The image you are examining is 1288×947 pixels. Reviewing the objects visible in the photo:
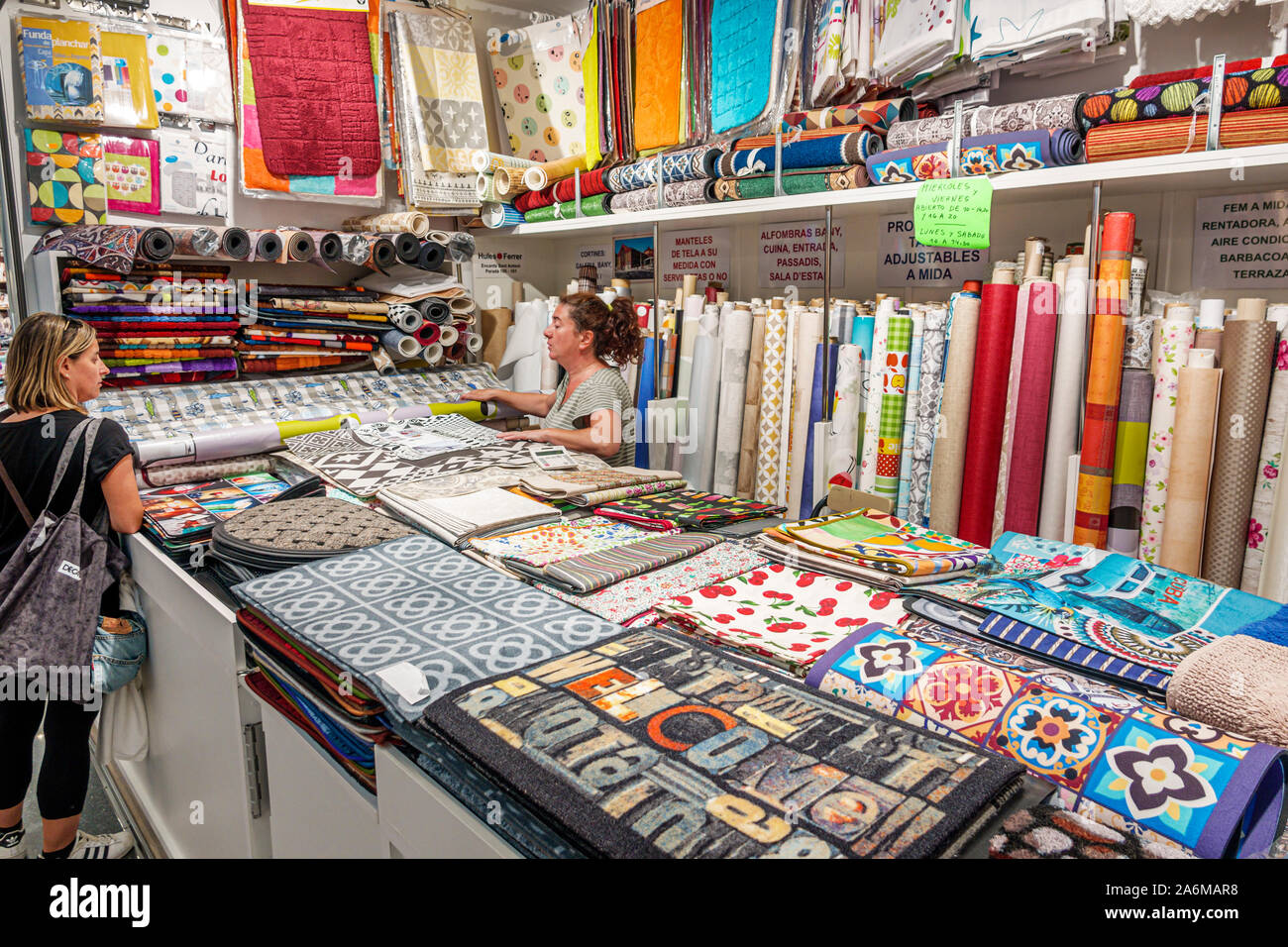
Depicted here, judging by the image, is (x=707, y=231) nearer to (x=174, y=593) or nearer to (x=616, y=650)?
(x=174, y=593)

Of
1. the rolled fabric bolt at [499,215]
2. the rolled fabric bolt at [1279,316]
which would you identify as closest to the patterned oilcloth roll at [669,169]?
the rolled fabric bolt at [499,215]

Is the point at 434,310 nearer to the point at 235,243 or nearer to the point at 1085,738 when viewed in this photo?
the point at 235,243

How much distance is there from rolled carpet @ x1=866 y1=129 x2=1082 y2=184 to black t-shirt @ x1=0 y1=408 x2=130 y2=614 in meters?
2.16

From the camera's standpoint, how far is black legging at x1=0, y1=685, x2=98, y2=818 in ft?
7.59

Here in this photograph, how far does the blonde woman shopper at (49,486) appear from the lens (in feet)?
7.22

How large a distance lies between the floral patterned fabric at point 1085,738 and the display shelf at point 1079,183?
Result: 1261 millimetres

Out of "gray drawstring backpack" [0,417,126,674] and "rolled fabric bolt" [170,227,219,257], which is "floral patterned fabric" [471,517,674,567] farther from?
"rolled fabric bolt" [170,227,219,257]

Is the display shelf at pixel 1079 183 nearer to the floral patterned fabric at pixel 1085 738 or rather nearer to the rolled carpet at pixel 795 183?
the rolled carpet at pixel 795 183

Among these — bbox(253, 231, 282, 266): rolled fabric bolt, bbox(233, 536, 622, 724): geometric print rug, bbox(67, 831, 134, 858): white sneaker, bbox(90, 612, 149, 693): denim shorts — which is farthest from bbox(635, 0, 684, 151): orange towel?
bbox(67, 831, 134, 858): white sneaker
